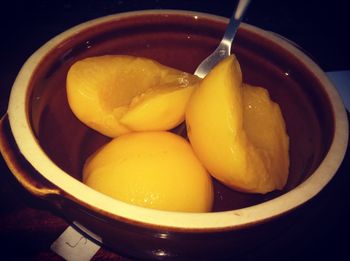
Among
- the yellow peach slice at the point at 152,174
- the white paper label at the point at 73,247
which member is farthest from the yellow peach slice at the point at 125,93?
the white paper label at the point at 73,247

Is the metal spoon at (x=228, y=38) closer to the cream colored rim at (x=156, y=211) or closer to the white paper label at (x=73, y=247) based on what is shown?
the cream colored rim at (x=156, y=211)

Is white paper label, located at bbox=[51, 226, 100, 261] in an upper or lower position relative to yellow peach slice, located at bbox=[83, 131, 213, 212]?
lower

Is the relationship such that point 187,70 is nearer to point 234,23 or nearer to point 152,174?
point 234,23

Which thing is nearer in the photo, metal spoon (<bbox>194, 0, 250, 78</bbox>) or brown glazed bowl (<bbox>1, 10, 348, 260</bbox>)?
brown glazed bowl (<bbox>1, 10, 348, 260</bbox>)

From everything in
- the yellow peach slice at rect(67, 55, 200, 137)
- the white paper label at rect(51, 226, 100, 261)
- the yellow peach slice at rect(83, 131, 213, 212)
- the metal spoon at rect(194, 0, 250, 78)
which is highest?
the metal spoon at rect(194, 0, 250, 78)

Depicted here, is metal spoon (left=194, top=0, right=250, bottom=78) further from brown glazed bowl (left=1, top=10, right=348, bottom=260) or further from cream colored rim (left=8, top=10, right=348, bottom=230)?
cream colored rim (left=8, top=10, right=348, bottom=230)

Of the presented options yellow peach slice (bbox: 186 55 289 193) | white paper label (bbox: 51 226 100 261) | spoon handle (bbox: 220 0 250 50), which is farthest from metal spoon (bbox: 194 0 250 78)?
white paper label (bbox: 51 226 100 261)

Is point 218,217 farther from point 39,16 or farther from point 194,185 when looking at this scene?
point 39,16
